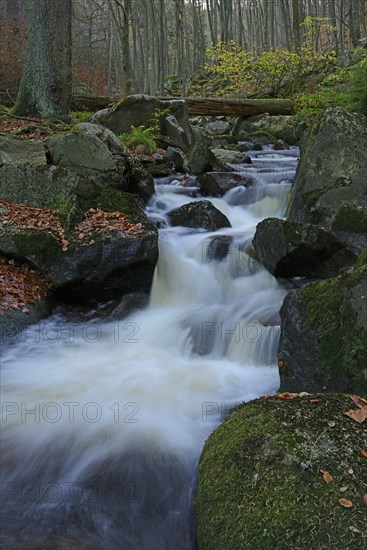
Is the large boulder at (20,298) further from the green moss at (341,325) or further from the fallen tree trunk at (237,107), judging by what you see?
the fallen tree trunk at (237,107)

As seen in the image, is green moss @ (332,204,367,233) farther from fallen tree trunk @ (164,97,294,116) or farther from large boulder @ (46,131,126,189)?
fallen tree trunk @ (164,97,294,116)

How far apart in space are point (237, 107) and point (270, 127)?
55.9 inches

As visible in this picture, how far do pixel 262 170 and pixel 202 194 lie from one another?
2180 millimetres

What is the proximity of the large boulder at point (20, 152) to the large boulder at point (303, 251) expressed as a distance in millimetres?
4107

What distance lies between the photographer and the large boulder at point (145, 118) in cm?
1220

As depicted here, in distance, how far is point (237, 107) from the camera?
1664 centimetres

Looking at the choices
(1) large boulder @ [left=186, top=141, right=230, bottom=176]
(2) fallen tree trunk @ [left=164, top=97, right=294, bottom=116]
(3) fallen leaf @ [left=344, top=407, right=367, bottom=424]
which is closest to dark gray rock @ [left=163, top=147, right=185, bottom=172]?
(1) large boulder @ [left=186, top=141, right=230, bottom=176]

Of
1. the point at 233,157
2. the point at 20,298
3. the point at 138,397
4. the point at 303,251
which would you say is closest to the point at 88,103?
the point at 233,157

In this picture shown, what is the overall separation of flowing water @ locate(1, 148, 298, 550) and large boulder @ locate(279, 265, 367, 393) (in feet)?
2.81

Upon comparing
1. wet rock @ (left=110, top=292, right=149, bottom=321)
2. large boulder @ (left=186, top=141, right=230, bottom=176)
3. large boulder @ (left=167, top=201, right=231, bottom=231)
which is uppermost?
large boulder @ (left=186, top=141, right=230, bottom=176)

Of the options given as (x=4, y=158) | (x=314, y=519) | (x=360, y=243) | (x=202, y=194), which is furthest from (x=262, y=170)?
(x=314, y=519)

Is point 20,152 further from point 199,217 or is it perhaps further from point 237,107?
point 237,107

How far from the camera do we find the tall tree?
10.5 metres

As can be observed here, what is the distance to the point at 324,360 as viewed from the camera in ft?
12.4
